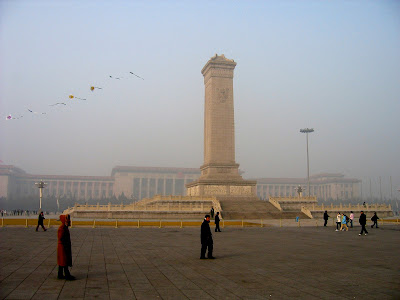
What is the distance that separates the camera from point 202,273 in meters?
10.6

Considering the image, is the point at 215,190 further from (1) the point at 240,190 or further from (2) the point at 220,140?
(2) the point at 220,140

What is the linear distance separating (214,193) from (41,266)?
133 ft

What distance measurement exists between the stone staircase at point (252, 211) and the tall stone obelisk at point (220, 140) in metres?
3.39

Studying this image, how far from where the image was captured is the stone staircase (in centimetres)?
4188

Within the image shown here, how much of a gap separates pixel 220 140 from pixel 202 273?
44.5 meters

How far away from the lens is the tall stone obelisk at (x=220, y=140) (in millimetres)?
51969

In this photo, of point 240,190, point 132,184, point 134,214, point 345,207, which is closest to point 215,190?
point 240,190

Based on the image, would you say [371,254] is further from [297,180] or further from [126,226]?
[297,180]

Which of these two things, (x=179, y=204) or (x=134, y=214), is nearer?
(x=134, y=214)

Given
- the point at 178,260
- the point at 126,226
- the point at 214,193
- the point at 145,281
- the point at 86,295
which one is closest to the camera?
the point at 86,295

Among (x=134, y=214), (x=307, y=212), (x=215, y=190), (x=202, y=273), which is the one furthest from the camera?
(x=215, y=190)

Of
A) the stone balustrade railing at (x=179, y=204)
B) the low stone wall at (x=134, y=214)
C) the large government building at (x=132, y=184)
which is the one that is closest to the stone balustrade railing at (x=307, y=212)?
the stone balustrade railing at (x=179, y=204)

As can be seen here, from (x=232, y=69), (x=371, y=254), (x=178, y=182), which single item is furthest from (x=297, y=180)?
(x=371, y=254)

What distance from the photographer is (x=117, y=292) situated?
829 cm
